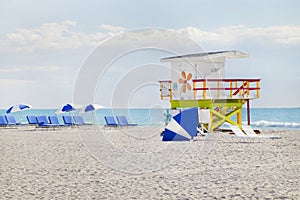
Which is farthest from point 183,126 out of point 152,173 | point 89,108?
point 89,108

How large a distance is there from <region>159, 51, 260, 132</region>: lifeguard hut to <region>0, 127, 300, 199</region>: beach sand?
513 centimetres

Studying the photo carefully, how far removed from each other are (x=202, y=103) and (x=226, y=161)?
7.96 meters

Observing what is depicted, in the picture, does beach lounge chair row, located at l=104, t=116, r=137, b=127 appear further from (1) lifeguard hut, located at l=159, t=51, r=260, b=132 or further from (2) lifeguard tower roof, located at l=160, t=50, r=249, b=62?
(2) lifeguard tower roof, located at l=160, t=50, r=249, b=62

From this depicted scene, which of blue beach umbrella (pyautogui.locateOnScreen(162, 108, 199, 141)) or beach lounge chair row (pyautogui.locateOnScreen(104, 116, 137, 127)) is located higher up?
blue beach umbrella (pyautogui.locateOnScreen(162, 108, 199, 141))

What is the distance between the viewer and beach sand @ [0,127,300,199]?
658 cm

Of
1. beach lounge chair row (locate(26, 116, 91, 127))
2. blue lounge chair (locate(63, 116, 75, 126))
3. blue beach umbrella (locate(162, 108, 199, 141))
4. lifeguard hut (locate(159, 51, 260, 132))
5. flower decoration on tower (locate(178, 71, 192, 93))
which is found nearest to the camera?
blue beach umbrella (locate(162, 108, 199, 141))

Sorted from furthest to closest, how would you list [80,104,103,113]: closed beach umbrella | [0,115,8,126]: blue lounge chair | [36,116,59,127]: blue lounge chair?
[0,115,8,126]: blue lounge chair
[80,104,103,113]: closed beach umbrella
[36,116,59,127]: blue lounge chair

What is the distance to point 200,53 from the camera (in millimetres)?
19469

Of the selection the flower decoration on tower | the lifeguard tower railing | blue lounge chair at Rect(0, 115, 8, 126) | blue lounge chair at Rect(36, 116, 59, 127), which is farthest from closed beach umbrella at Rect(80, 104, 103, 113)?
the lifeguard tower railing

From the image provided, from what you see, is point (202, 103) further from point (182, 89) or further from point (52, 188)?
point (52, 188)

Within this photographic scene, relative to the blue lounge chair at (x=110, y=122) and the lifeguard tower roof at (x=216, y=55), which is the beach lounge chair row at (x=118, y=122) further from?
the lifeguard tower roof at (x=216, y=55)

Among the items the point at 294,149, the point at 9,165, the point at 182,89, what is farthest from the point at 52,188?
the point at 182,89

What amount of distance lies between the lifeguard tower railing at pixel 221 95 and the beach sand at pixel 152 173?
5.00 meters

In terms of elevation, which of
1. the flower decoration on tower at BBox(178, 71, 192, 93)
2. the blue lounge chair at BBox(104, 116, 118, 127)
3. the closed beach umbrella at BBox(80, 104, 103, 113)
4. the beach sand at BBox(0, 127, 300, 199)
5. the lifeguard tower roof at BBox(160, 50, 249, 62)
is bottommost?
the blue lounge chair at BBox(104, 116, 118, 127)
